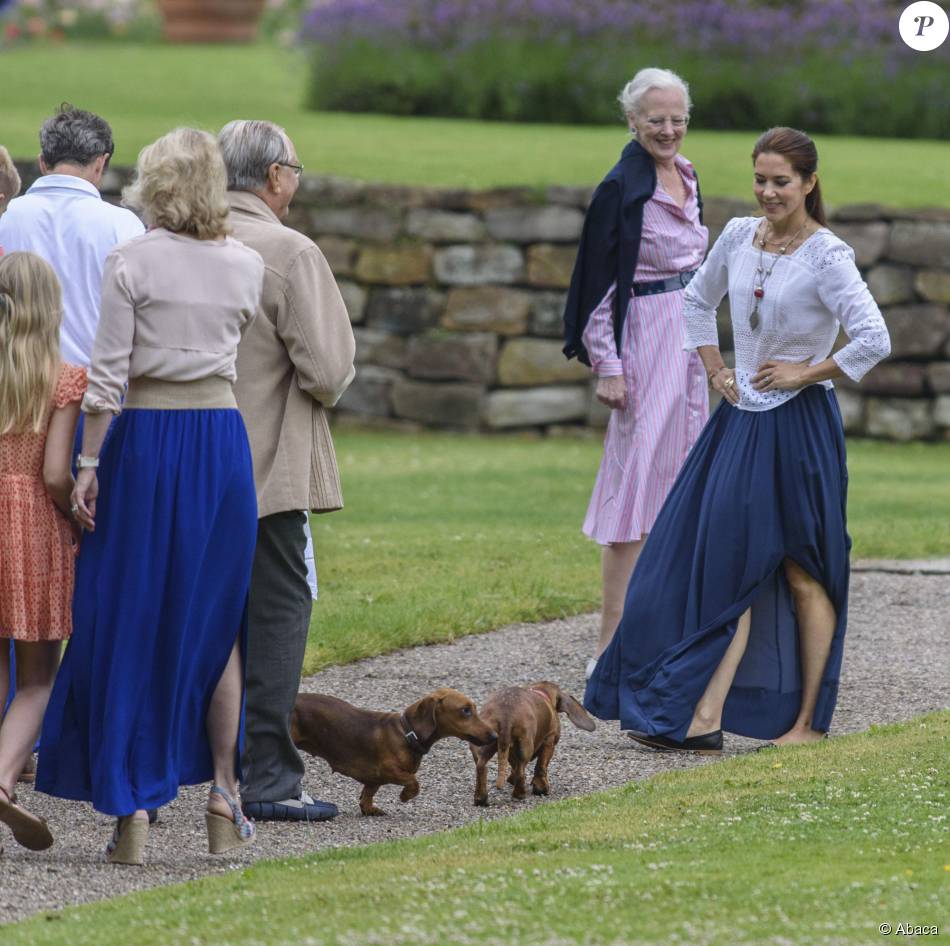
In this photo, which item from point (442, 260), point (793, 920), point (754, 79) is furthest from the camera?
point (754, 79)

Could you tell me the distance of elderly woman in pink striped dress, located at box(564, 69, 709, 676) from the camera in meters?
6.77

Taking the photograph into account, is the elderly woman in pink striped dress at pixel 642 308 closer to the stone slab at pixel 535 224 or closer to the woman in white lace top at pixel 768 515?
the woman in white lace top at pixel 768 515

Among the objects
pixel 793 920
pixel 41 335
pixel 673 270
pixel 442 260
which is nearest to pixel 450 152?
pixel 442 260

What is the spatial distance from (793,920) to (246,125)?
2.56 meters

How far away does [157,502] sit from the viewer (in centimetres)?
467

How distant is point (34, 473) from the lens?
4871 millimetres

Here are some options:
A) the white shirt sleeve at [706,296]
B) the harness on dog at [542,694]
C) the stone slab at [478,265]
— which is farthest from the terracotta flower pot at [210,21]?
the harness on dog at [542,694]

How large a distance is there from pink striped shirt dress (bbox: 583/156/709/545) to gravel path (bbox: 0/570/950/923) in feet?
2.47

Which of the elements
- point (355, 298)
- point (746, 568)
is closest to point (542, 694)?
point (746, 568)

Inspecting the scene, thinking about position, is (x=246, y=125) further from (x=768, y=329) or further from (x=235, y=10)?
(x=235, y=10)

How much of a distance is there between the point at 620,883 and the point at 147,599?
1.41 metres

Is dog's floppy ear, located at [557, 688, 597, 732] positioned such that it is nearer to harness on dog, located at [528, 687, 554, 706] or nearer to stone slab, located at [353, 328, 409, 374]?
harness on dog, located at [528, 687, 554, 706]

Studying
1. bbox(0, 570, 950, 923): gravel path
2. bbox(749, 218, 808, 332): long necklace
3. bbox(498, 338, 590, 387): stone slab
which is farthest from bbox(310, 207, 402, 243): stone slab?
bbox(749, 218, 808, 332): long necklace

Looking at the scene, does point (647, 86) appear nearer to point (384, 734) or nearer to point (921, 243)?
point (384, 734)
